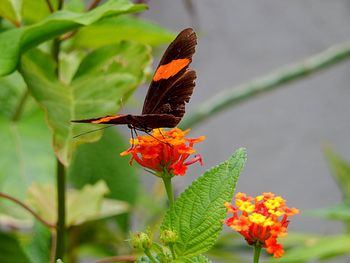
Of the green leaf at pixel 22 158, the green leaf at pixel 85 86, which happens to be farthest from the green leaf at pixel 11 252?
the green leaf at pixel 85 86

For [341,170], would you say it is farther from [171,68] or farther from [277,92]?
[171,68]

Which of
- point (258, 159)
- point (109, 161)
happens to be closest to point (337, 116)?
point (258, 159)

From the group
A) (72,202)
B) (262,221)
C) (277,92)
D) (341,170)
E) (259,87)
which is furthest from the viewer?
(277,92)

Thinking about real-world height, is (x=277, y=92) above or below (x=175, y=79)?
above

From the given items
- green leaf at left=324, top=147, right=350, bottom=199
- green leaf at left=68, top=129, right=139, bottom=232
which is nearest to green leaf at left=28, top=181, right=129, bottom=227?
green leaf at left=68, top=129, right=139, bottom=232

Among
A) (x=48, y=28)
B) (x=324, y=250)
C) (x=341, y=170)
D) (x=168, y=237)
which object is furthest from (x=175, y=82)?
(x=341, y=170)

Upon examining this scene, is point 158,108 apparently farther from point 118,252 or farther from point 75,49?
point 118,252
